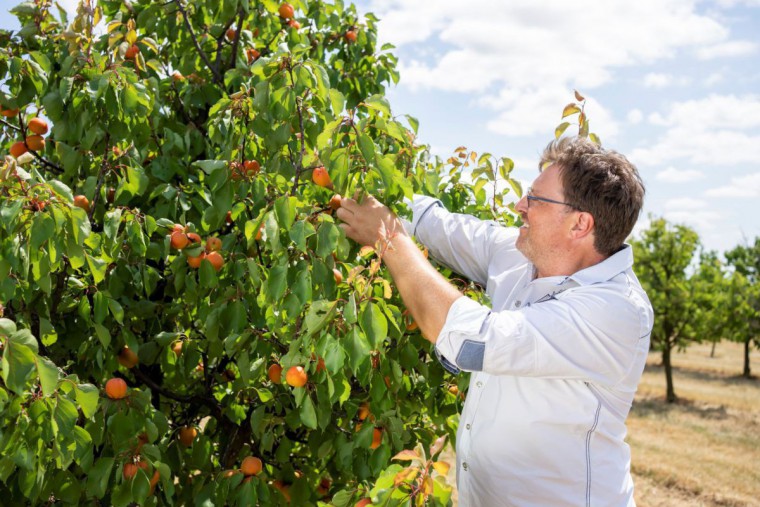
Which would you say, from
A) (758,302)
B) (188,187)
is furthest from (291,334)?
(758,302)

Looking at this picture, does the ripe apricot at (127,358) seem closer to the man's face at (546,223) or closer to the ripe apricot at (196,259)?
the ripe apricot at (196,259)

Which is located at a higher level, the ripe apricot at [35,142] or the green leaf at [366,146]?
the green leaf at [366,146]

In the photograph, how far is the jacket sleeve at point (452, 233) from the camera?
9.16ft

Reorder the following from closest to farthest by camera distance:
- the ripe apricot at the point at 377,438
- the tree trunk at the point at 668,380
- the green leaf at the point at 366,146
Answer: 1. the green leaf at the point at 366,146
2. the ripe apricot at the point at 377,438
3. the tree trunk at the point at 668,380

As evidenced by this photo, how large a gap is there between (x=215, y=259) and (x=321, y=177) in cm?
75

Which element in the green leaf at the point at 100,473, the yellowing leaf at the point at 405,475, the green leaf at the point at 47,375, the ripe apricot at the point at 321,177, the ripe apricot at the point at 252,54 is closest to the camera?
the yellowing leaf at the point at 405,475

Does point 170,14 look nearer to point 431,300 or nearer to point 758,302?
point 431,300

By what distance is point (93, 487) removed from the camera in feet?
8.70

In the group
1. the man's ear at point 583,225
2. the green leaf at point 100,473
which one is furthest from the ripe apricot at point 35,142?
the man's ear at point 583,225

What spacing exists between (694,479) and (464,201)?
888 centimetres

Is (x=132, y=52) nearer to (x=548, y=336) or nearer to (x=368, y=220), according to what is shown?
(x=368, y=220)

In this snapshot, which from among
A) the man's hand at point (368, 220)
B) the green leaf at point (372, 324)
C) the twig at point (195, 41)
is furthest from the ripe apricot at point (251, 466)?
the twig at point (195, 41)

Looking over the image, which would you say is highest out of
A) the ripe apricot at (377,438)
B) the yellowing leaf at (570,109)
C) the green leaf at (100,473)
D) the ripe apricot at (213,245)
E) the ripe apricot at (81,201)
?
the yellowing leaf at (570,109)

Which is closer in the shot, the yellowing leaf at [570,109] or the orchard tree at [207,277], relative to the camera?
the orchard tree at [207,277]
